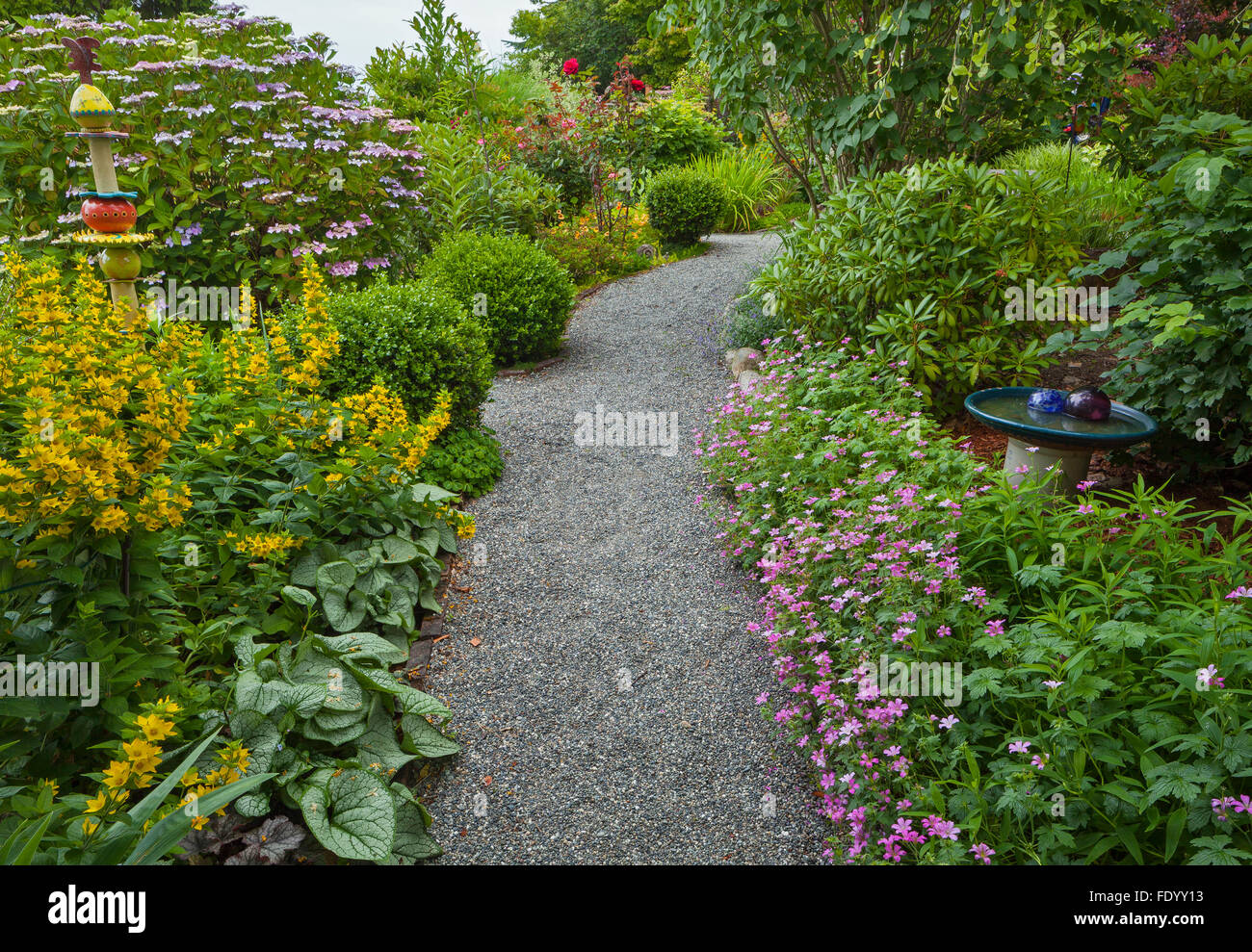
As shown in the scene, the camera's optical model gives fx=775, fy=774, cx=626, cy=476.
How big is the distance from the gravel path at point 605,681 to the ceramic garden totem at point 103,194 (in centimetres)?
205

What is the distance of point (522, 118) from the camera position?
12141 millimetres

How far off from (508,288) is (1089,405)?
4.44m

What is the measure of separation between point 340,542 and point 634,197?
29.8ft

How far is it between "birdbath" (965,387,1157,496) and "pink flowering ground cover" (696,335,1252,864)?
29 cm

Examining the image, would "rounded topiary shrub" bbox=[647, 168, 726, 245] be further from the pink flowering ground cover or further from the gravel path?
the pink flowering ground cover

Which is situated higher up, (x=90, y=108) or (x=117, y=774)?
(x=90, y=108)

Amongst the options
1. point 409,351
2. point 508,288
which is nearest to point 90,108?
point 409,351

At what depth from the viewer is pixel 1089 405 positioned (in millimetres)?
3332

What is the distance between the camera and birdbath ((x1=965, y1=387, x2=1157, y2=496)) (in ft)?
10.5

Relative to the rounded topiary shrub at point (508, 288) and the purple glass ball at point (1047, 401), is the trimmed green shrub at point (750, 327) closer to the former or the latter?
the rounded topiary shrub at point (508, 288)

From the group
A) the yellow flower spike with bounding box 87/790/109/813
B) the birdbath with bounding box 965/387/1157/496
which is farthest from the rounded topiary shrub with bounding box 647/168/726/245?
the yellow flower spike with bounding box 87/790/109/813

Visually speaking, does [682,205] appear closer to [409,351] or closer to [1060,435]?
[409,351]
